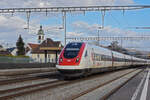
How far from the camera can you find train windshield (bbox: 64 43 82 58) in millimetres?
21000

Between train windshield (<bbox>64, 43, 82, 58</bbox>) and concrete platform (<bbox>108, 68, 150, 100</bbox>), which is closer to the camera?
concrete platform (<bbox>108, 68, 150, 100</bbox>)

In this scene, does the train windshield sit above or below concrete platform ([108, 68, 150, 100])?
above

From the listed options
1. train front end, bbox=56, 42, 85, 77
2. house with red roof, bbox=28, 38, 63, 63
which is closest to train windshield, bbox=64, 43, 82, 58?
train front end, bbox=56, 42, 85, 77

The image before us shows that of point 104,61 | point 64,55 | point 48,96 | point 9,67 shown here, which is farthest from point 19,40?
point 48,96

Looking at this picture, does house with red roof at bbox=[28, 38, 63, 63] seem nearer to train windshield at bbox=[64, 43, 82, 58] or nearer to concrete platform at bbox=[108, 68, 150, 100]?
train windshield at bbox=[64, 43, 82, 58]

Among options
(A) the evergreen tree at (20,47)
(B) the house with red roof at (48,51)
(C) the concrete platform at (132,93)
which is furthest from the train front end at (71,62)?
(A) the evergreen tree at (20,47)

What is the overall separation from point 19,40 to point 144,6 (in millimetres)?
87635

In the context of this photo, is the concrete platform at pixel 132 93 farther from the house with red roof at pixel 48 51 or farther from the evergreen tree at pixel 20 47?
the evergreen tree at pixel 20 47

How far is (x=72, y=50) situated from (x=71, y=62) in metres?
1.39

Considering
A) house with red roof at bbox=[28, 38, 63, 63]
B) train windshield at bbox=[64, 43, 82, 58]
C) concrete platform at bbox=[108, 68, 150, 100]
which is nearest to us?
concrete platform at bbox=[108, 68, 150, 100]

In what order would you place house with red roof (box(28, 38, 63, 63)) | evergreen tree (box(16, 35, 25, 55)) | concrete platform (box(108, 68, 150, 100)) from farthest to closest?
evergreen tree (box(16, 35, 25, 55)) → house with red roof (box(28, 38, 63, 63)) → concrete platform (box(108, 68, 150, 100))

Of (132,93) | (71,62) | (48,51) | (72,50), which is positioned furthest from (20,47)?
(132,93)

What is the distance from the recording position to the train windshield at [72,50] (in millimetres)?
21000

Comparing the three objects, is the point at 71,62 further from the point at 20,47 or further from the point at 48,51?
the point at 20,47
